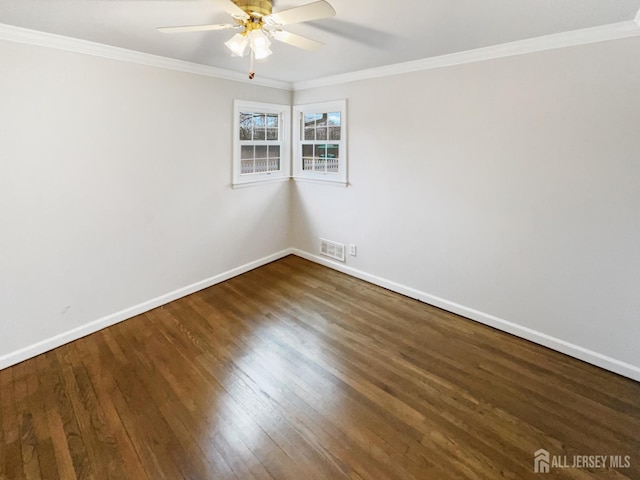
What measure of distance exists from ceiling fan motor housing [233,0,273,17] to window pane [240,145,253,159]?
2137 millimetres

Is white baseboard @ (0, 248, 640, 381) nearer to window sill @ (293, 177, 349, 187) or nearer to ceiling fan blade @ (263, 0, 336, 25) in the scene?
window sill @ (293, 177, 349, 187)

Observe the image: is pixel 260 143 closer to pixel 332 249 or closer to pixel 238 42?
pixel 332 249

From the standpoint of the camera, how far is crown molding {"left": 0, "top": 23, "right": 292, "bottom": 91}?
2.12m

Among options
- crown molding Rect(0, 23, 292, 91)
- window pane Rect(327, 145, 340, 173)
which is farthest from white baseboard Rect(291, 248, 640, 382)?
crown molding Rect(0, 23, 292, 91)

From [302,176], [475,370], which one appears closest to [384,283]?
[475,370]

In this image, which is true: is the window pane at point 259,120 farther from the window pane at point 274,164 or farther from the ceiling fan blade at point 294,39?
the ceiling fan blade at point 294,39

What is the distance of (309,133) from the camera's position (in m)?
4.20

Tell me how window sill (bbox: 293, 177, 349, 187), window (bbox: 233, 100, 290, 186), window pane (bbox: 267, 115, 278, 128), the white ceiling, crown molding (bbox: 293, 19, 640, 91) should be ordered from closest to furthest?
1. the white ceiling
2. crown molding (bbox: 293, 19, 640, 91)
3. window (bbox: 233, 100, 290, 186)
4. window sill (bbox: 293, 177, 349, 187)
5. window pane (bbox: 267, 115, 278, 128)

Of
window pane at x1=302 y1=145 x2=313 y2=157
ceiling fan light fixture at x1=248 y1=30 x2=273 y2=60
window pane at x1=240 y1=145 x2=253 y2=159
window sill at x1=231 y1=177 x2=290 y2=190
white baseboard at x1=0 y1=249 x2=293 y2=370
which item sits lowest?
Result: white baseboard at x1=0 y1=249 x2=293 y2=370

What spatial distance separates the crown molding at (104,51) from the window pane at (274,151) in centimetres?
91

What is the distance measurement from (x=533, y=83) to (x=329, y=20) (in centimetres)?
161

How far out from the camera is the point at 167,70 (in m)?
2.91

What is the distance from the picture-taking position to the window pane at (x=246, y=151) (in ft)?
12.4
